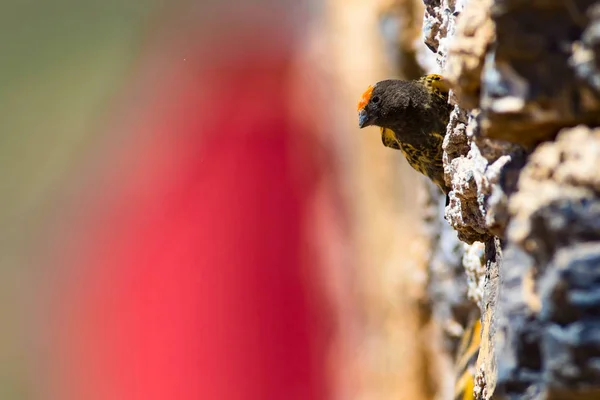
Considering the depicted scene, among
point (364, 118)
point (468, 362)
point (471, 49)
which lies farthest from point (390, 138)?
point (471, 49)

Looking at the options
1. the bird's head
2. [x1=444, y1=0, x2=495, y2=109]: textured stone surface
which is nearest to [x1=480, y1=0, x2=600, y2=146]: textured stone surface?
[x1=444, y1=0, x2=495, y2=109]: textured stone surface

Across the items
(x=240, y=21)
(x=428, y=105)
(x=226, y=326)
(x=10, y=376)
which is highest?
(x=240, y=21)

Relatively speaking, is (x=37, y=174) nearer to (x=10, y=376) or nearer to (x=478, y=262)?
(x=10, y=376)

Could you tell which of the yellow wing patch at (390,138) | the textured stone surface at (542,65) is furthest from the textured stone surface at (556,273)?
the yellow wing patch at (390,138)

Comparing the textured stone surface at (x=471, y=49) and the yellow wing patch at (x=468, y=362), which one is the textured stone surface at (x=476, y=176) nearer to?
the textured stone surface at (x=471, y=49)

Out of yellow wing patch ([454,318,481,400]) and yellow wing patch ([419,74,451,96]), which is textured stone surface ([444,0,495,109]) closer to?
yellow wing patch ([419,74,451,96])

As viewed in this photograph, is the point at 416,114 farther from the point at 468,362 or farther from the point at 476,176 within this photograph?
the point at 468,362

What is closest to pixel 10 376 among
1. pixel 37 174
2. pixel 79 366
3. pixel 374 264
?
pixel 79 366
